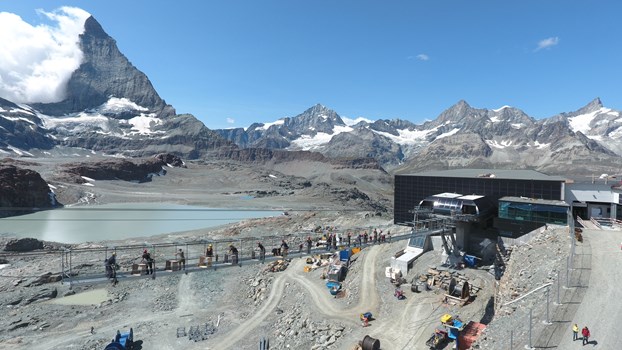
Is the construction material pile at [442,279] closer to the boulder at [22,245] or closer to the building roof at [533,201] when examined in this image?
the building roof at [533,201]

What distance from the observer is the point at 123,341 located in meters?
25.2

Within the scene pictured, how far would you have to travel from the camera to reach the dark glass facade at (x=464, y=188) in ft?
106

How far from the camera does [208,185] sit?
587ft

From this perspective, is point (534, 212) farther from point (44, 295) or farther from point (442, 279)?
point (44, 295)

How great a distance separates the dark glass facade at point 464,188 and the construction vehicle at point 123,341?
2635cm

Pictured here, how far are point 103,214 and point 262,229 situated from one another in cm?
5275

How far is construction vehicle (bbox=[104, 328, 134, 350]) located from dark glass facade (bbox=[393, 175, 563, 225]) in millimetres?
26346

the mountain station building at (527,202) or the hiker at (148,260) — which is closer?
the hiker at (148,260)

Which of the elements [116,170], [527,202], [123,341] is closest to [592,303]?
[527,202]

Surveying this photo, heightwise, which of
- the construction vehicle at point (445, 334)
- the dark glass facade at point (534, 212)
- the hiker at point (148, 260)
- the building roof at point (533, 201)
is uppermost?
the building roof at point (533, 201)

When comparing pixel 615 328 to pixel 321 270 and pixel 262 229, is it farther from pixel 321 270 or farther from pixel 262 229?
pixel 262 229

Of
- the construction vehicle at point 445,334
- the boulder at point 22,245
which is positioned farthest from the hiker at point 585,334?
the boulder at point 22,245

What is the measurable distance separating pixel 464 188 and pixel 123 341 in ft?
107

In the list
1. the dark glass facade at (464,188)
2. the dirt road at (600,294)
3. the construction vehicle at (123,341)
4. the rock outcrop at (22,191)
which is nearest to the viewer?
the dirt road at (600,294)
